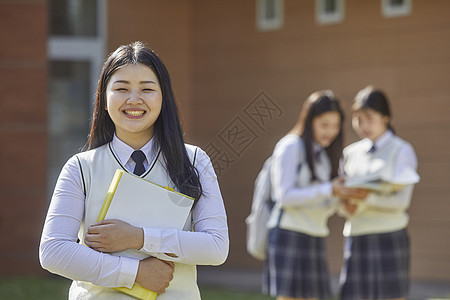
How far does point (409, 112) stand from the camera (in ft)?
21.9

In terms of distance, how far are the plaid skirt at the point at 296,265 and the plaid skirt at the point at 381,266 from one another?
248mm

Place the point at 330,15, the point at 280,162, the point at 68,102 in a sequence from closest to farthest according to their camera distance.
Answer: the point at 280,162
the point at 330,15
the point at 68,102

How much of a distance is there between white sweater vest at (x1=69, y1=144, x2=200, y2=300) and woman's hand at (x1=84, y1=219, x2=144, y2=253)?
0.06 m

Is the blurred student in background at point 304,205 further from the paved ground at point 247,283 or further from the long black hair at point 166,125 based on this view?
the long black hair at point 166,125

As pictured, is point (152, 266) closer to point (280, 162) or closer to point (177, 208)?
point (177, 208)

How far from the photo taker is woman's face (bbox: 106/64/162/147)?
2.03 m

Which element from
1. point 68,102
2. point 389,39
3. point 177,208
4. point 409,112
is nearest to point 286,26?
point 389,39

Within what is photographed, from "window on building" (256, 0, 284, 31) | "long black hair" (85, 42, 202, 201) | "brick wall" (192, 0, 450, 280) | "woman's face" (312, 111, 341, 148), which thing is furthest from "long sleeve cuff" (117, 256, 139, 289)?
"window on building" (256, 0, 284, 31)

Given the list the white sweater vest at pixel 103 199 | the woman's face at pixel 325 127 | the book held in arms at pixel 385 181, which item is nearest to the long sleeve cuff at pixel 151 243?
the white sweater vest at pixel 103 199

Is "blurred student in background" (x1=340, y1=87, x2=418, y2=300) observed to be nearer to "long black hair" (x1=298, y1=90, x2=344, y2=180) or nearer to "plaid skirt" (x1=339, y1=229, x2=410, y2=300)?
"plaid skirt" (x1=339, y1=229, x2=410, y2=300)

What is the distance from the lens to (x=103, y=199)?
1.98 meters

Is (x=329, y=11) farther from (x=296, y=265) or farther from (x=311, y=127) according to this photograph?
(x=296, y=265)

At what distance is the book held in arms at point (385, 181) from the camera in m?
4.15

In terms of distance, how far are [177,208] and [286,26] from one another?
5.61 meters
